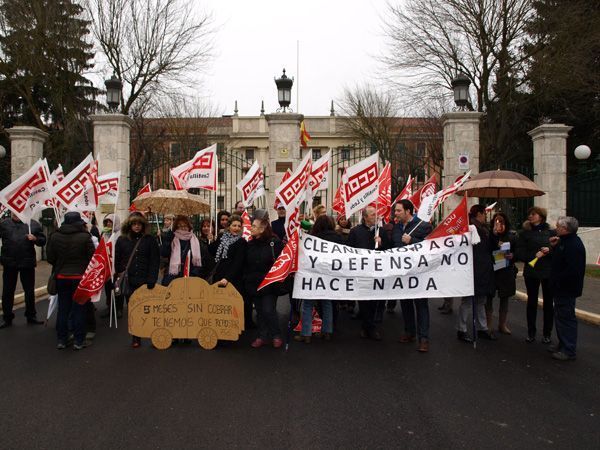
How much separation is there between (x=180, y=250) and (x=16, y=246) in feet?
9.18

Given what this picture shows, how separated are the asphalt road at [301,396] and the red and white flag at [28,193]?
1991 millimetres

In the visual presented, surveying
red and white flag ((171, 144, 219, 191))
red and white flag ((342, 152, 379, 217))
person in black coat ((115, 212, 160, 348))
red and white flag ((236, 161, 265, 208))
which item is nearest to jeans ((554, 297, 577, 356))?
red and white flag ((342, 152, 379, 217))

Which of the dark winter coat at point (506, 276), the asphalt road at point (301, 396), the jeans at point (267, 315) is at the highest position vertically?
the dark winter coat at point (506, 276)

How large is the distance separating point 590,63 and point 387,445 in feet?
64.4

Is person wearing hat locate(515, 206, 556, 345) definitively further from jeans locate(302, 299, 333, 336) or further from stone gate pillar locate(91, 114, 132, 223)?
stone gate pillar locate(91, 114, 132, 223)

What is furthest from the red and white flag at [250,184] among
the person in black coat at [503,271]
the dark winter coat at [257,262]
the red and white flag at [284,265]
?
the person in black coat at [503,271]

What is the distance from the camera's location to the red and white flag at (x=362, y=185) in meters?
7.44

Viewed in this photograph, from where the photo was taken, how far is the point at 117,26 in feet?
63.6

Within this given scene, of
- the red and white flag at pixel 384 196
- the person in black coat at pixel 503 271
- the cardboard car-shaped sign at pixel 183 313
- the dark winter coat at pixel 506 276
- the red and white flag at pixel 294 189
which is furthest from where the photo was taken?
the red and white flag at pixel 384 196

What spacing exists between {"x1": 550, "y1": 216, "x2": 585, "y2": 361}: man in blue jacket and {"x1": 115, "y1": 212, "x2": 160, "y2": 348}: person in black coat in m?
5.10

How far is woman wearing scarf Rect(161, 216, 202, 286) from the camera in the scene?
696cm

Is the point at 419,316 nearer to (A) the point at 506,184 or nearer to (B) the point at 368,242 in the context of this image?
(B) the point at 368,242

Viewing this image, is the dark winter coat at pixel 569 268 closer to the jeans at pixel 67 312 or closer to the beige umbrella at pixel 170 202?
the beige umbrella at pixel 170 202

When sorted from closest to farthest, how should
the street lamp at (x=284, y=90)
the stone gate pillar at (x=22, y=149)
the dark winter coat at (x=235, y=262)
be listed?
1. the dark winter coat at (x=235, y=262)
2. the street lamp at (x=284, y=90)
3. the stone gate pillar at (x=22, y=149)
